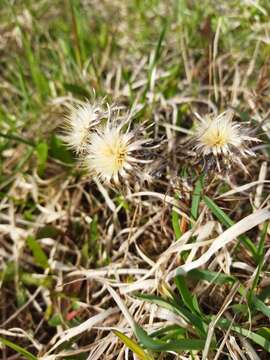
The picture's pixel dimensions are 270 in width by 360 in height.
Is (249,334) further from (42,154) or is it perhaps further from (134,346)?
(42,154)

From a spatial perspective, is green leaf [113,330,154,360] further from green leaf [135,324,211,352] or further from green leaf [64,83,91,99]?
green leaf [64,83,91,99]

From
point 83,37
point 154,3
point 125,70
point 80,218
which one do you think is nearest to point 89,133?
point 80,218

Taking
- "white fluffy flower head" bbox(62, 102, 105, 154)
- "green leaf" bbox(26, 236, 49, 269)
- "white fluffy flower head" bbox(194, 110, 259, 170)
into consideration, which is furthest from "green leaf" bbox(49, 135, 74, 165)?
"white fluffy flower head" bbox(194, 110, 259, 170)

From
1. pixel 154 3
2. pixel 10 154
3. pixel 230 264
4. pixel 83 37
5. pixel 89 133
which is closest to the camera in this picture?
pixel 89 133

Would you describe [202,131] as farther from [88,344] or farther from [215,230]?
[88,344]

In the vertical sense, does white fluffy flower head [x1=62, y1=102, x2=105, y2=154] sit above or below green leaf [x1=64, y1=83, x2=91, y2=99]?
below

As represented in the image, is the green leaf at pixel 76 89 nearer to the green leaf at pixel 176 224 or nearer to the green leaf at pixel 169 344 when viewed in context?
the green leaf at pixel 176 224
